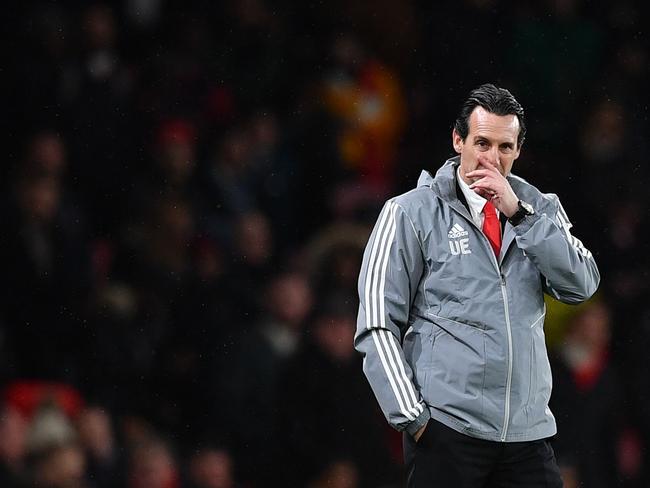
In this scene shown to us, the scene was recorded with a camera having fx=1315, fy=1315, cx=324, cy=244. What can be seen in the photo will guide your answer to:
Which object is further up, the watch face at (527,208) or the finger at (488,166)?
the finger at (488,166)

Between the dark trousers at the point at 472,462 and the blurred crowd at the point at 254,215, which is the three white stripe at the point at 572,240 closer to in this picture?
the dark trousers at the point at 472,462

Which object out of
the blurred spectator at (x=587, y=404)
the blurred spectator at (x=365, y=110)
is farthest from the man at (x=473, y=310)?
the blurred spectator at (x=365, y=110)

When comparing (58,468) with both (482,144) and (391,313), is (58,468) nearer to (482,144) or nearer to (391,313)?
(391,313)

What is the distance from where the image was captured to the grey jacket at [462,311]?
3475 millimetres

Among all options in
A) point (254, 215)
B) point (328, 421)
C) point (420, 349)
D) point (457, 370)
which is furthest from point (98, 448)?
point (457, 370)

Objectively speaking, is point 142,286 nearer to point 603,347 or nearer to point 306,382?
point 306,382

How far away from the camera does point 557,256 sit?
346cm

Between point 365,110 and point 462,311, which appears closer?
point 462,311

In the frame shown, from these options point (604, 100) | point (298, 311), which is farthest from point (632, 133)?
point (298, 311)

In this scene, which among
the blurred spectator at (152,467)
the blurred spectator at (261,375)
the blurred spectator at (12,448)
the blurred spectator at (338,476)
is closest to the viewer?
the blurred spectator at (12,448)

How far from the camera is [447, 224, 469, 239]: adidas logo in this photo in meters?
3.57

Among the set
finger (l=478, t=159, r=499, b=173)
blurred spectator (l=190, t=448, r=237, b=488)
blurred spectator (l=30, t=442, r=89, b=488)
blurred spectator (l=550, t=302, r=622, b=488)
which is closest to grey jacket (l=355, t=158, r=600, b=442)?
finger (l=478, t=159, r=499, b=173)

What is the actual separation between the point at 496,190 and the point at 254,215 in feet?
12.2

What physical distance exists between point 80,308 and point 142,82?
1666 millimetres
